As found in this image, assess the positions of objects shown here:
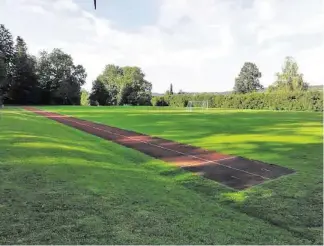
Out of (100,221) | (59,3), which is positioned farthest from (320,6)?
(100,221)

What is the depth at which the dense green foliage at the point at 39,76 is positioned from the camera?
230 ft

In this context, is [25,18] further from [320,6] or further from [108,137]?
[108,137]

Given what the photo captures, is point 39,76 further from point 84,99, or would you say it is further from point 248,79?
point 248,79

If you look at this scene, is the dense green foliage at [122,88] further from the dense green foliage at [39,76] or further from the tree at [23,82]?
the tree at [23,82]

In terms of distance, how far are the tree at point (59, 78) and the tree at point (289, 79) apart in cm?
4466

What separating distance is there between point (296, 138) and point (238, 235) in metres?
12.6

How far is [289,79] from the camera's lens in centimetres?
7156

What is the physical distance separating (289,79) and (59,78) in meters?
51.4

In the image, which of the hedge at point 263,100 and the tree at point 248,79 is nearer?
the hedge at point 263,100

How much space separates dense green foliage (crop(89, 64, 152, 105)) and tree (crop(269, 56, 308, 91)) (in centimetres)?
2982

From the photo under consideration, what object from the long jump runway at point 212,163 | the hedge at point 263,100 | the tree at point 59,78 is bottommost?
the long jump runway at point 212,163

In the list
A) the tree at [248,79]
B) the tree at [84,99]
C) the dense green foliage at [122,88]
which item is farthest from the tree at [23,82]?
the tree at [248,79]

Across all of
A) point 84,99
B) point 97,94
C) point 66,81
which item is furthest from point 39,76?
point 97,94

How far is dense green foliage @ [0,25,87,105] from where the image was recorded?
230 ft
